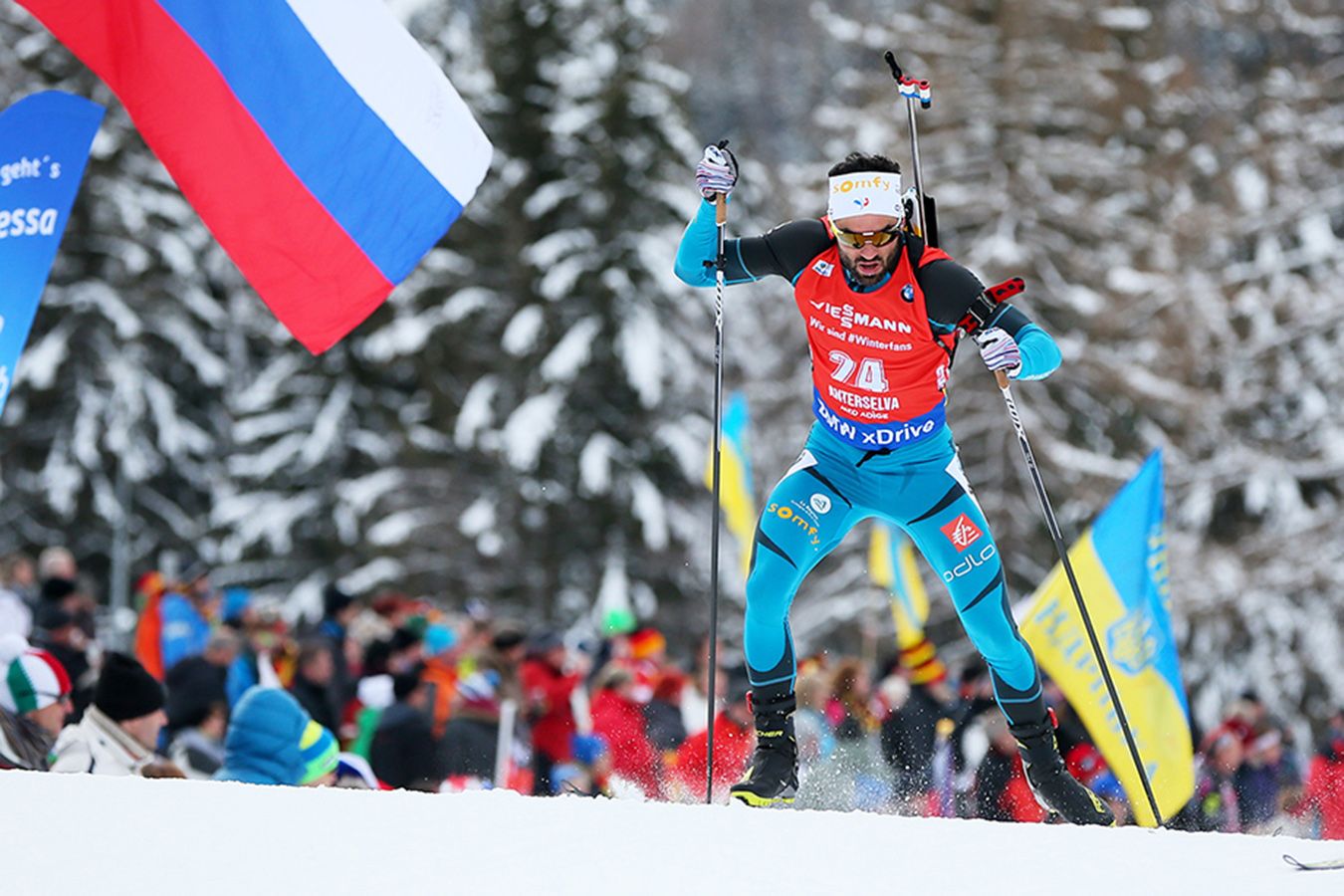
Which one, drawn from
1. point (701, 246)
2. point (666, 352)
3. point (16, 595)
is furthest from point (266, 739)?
point (666, 352)

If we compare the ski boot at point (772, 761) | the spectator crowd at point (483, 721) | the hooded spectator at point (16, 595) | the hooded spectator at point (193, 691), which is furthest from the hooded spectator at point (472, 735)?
the hooded spectator at point (16, 595)

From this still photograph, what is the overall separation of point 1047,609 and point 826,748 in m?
2.04

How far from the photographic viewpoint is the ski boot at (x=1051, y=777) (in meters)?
6.33

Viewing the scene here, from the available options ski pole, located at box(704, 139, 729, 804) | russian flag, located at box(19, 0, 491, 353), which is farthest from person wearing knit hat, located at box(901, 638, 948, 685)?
russian flag, located at box(19, 0, 491, 353)

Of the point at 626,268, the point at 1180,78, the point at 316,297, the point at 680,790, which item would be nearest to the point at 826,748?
the point at 680,790

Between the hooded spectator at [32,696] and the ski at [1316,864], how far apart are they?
450cm

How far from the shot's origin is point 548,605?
25.4m

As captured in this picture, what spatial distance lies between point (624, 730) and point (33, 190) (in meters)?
4.96

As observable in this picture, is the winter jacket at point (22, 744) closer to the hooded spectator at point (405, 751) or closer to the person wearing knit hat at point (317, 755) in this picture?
the person wearing knit hat at point (317, 755)

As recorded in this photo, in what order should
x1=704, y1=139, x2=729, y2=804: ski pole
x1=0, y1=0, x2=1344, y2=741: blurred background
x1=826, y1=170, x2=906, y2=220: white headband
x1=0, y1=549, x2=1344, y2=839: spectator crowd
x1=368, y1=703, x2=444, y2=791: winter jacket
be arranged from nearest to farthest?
x1=826, y1=170, x2=906, y2=220: white headband → x1=704, y1=139, x2=729, y2=804: ski pole → x1=0, y1=549, x2=1344, y2=839: spectator crowd → x1=368, y1=703, x2=444, y2=791: winter jacket → x1=0, y1=0, x2=1344, y2=741: blurred background

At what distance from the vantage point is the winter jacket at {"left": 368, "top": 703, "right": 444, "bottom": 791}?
7547 mm

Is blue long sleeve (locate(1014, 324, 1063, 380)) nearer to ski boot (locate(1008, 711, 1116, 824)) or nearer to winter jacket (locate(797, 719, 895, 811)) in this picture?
ski boot (locate(1008, 711, 1116, 824))

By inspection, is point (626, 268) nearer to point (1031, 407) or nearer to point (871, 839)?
point (1031, 407)

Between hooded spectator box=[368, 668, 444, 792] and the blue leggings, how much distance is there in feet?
6.66
